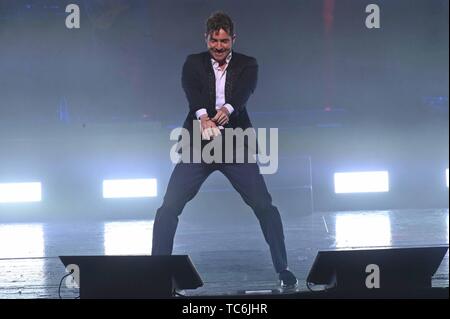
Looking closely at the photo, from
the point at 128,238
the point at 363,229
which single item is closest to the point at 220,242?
the point at 128,238

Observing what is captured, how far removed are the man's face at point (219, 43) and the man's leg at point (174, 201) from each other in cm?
53

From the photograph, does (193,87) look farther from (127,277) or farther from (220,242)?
(220,242)

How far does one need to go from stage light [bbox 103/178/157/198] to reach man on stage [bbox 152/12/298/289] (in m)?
3.25

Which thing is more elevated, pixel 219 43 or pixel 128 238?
pixel 219 43

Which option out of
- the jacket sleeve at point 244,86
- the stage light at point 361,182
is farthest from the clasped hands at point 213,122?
the stage light at point 361,182

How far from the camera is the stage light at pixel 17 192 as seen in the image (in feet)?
21.2

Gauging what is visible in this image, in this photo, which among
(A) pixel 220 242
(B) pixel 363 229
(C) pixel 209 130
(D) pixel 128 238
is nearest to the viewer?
(C) pixel 209 130

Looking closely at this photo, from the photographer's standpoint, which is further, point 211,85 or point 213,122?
point 211,85

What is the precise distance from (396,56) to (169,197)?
4.15 m

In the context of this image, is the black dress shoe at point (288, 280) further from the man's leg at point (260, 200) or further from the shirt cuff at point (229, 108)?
the shirt cuff at point (229, 108)

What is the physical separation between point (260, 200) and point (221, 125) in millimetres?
403

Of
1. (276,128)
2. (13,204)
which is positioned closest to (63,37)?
(13,204)

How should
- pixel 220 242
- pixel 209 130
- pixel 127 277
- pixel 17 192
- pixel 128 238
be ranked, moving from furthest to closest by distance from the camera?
pixel 17 192 < pixel 128 238 < pixel 220 242 < pixel 209 130 < pixel 127 277

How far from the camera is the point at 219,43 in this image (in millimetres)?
3229
